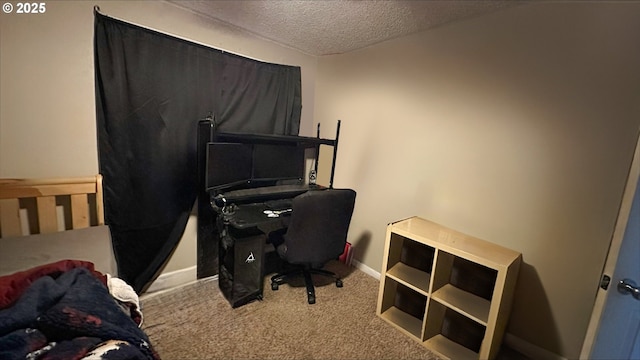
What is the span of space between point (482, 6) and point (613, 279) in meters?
1.62

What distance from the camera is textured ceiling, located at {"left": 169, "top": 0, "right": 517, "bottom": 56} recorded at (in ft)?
5.63

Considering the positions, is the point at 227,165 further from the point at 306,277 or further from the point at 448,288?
the point at 448,288

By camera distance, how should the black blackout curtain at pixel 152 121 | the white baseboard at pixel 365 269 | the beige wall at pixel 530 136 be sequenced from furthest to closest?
1. the white baseboard at pixel 365 269
2. the black blackout curtain at pixel 152 121
3. the beige wall at pixel 530 136

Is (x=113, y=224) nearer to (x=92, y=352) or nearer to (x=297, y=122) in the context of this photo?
(x=92, y=352)

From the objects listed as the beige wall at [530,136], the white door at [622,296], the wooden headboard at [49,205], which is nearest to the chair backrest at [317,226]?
the beige wall at [530,136]

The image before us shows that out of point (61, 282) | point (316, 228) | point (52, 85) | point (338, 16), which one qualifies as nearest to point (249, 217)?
point (316, 228)

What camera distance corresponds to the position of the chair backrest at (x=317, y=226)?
1.86m

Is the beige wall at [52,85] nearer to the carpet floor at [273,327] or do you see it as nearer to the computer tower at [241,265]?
the computer tower at [241,265]

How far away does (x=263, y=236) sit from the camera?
2.05 meters

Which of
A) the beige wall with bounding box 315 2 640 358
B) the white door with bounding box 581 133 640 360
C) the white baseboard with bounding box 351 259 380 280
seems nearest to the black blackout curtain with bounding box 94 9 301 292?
the beige wall with bounding box 315 2 640 358

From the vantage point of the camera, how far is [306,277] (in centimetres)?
226

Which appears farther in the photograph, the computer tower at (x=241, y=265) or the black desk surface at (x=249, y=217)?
the computer tower at (x=241, y=265)

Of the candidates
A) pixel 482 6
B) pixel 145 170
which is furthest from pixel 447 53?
pixel 145 170

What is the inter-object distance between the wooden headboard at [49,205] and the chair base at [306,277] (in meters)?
1.30
